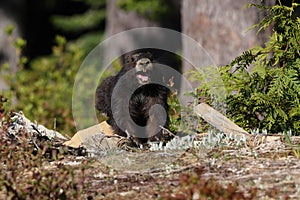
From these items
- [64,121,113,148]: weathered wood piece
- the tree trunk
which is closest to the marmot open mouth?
[64,121,113,148]: weathered wood piece

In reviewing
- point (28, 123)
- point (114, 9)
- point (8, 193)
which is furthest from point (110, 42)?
point (8, 193)

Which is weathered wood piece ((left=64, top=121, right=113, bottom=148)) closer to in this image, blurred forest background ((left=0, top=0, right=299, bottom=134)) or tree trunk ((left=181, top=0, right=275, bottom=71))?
blurred forest background ((left=0, top=0, right=299, bottom=134))

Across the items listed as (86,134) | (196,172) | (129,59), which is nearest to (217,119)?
(129,59)

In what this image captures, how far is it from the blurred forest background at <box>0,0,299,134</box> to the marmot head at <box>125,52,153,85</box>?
1061mm

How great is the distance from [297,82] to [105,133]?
6.41ft

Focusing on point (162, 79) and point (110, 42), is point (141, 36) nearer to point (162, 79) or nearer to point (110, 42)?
point (110, 42)

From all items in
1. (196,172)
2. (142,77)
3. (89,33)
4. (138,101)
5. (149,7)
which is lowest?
(196,172)

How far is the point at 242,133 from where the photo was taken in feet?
18.1

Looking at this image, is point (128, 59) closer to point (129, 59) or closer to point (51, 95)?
point (129, 59)

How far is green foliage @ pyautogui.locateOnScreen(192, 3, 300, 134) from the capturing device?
583cm

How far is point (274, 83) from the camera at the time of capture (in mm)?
5867

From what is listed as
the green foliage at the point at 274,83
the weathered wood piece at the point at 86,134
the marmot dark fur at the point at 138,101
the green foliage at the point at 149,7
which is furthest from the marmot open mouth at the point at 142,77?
the green foliage at the point at 149,7

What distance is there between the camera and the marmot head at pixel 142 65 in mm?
5773

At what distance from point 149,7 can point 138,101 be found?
844 centimetres
